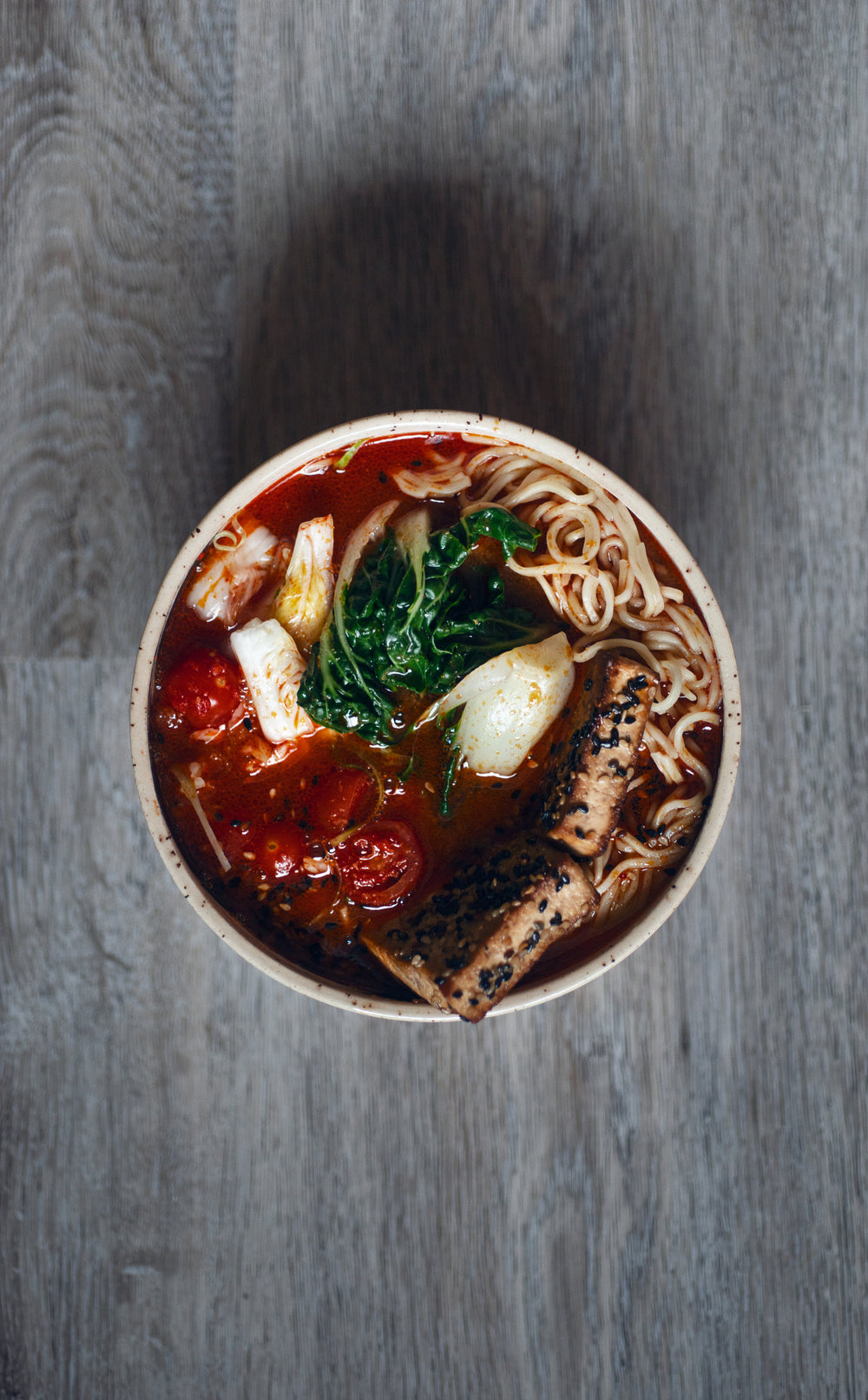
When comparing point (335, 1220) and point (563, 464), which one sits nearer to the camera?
point (563, 464)

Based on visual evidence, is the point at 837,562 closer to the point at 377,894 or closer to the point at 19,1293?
the point at 377,894

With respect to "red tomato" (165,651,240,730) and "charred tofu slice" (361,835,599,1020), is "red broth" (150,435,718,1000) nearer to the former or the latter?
"red tomato" (165,651,240,730)

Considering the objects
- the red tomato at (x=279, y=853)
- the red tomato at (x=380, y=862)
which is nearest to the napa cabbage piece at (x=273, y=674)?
the red tomato at (x=279, y=853)

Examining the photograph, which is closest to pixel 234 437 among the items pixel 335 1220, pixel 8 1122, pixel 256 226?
pixel 256 226

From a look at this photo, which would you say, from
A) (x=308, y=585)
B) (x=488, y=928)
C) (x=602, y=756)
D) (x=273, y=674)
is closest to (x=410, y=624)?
(x=308, y=585)

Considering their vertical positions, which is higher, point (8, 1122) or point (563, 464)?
point (563, 464)

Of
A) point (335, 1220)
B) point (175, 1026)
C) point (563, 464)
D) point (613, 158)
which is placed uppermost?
point (613, 158)
